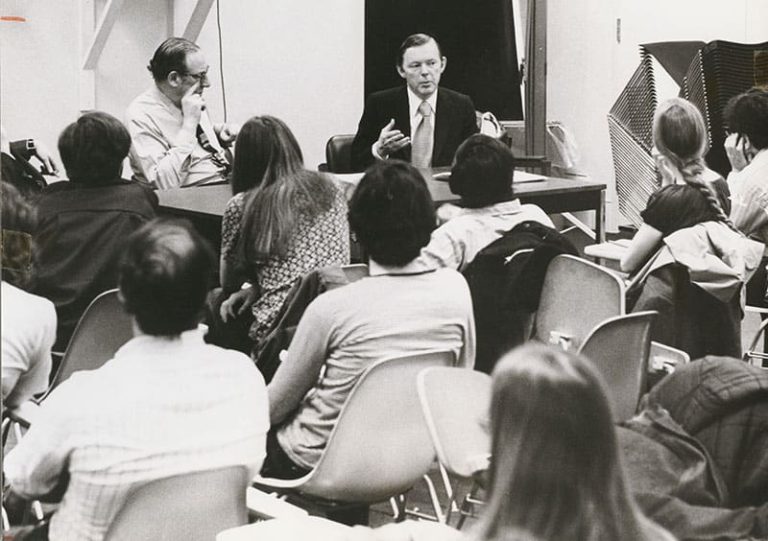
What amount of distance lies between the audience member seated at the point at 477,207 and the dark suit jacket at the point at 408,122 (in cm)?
92

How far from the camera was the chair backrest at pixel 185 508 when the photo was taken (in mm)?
1986

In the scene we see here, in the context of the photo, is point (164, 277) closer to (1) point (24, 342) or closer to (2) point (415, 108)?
(1) point (24, 342)

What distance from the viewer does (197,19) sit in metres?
5.38

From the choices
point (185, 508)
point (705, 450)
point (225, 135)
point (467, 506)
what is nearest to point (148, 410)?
point (185, 508)

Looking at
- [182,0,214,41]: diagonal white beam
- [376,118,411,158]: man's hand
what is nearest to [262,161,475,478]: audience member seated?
[376,118,411,158]: man's hand

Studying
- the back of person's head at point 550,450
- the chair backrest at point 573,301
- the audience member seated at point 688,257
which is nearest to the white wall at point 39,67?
the chair backrest at point 573,301

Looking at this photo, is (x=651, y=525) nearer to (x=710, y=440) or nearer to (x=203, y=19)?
(x=710, y=440)

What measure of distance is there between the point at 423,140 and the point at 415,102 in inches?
8.7

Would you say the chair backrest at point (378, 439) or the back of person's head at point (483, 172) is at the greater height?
the back of person's head at point (483, 172)

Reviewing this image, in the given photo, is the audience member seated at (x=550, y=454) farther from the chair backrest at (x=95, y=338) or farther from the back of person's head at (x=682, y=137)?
the back of person's head at (x=682, y=137)

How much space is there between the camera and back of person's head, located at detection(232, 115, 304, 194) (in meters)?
3.21

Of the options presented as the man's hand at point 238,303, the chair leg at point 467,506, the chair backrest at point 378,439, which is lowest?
the chair leg at point 467,506

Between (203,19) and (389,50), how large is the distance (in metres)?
0.88

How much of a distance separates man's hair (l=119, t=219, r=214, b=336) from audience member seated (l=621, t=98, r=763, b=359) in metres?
1.84
